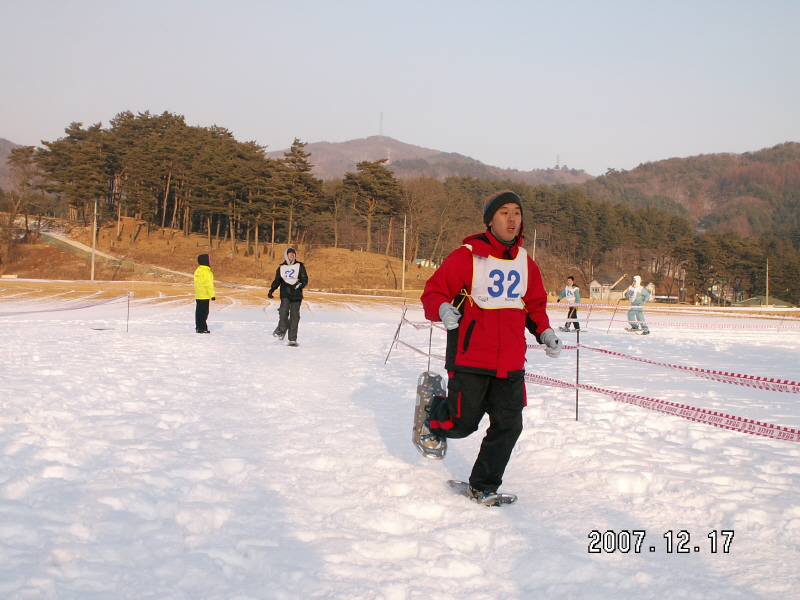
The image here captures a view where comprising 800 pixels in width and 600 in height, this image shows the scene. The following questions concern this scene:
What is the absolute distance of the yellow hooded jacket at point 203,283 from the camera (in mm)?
12828

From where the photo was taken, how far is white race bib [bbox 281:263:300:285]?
11.2 meters

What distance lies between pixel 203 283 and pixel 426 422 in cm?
1007

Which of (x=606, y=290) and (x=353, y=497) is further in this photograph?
(x=606, y=290)

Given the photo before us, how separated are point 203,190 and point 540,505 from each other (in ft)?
212

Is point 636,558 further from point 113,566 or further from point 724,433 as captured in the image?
point 724,433

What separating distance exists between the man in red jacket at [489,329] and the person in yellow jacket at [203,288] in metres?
10.0

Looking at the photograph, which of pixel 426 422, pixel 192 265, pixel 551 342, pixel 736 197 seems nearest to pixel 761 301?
pixel 192 265

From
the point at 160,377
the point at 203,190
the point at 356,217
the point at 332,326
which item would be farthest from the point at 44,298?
the point at 356,217

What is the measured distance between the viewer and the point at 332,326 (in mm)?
18000

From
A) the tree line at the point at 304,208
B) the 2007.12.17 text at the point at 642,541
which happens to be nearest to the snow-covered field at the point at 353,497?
the 2007.12.17 text at the point at 642,541

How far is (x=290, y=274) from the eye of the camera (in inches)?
440

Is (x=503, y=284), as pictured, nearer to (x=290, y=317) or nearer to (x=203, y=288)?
(x=290, y=317)

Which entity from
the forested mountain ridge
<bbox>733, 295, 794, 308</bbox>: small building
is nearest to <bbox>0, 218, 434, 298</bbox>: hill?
<bbox>733, 295, 794, 308</bbox>: small building

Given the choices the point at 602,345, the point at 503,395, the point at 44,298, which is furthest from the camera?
the point at 44,298
